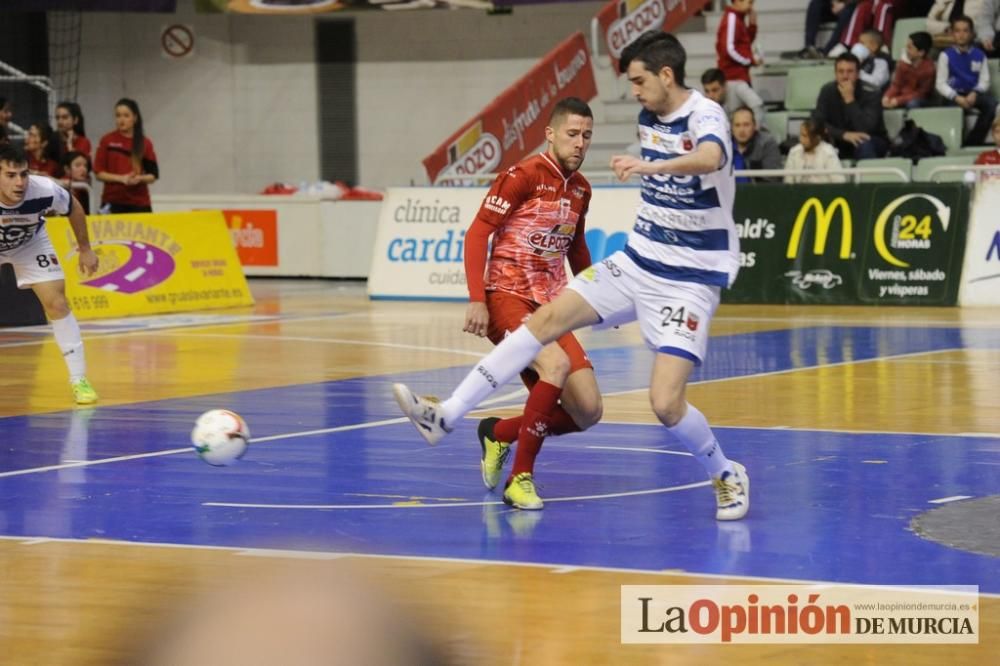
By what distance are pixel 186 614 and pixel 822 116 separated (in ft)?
71.0

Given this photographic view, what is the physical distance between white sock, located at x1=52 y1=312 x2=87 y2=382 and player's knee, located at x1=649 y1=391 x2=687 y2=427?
6.38 meters

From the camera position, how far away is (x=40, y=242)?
13023 mm

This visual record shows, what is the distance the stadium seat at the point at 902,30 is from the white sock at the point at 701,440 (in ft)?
61.8

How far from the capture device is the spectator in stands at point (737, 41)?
24.0 m

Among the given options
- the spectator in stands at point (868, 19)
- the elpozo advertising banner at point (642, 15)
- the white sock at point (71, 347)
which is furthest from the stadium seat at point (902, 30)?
the white sock at point (71, 347)

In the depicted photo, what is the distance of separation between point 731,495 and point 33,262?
7.09 meters

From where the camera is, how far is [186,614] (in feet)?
6.26

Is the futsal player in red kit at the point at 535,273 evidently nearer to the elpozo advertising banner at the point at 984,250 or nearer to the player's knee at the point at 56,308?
the player's knee at the point at 56,308

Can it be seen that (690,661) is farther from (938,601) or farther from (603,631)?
(938,601)

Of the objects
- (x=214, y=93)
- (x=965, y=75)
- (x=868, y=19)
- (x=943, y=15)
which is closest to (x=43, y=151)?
(x=214, y=93)

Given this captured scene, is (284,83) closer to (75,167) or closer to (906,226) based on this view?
(75,167)

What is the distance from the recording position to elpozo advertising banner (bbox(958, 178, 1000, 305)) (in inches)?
789

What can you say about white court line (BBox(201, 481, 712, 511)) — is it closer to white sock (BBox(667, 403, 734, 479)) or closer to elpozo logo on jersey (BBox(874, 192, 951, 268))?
white sock (BBox(667, 403, 734, 479))

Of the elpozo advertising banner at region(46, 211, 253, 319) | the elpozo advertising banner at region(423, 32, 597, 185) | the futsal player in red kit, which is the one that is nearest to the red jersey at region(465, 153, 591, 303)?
the futsal player in red kit
